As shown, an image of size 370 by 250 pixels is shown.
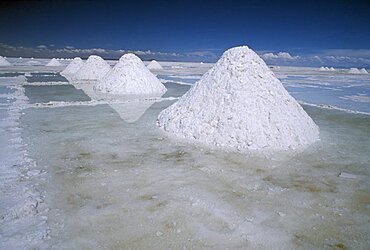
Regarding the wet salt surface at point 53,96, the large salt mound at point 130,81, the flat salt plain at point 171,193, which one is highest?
the large salt mound at point 130,81

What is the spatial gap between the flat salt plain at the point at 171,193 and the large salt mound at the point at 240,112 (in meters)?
0.42

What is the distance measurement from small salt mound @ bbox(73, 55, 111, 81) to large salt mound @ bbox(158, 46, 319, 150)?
15676 mm

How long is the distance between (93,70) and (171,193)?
784 inches

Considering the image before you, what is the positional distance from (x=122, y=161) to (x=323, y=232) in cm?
313

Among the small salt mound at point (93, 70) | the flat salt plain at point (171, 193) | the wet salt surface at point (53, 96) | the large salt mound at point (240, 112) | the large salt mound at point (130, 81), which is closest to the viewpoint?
the flat salt plain at point (171, 193)

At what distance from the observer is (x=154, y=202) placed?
11.6ft

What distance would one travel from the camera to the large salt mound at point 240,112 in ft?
19.4

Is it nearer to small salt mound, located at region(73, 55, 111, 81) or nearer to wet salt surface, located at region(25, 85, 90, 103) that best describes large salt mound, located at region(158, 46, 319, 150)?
wet salt surface, located at region(25, 85, 90, 103)

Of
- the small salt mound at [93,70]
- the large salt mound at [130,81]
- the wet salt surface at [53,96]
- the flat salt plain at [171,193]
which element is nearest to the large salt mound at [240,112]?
the flat salt plain at [171,193]

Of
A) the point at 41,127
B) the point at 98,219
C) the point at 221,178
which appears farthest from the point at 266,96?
the point at 41,127

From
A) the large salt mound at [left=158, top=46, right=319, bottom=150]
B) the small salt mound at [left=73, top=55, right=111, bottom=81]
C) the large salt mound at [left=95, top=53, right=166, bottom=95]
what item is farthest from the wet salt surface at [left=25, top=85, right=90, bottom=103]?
the small salt mound at [left=73, top=55, right=111, bottom=81]

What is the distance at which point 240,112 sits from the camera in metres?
6.26

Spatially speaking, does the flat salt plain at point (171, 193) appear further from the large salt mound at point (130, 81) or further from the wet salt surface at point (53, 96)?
the large salt mound at point (130, 81)

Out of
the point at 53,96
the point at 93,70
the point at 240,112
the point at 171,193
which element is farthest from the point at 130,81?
the point at 171,193
